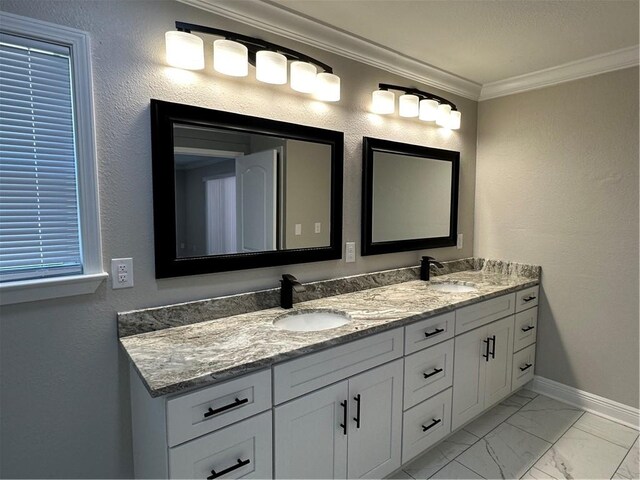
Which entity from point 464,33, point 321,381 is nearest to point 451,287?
point 321,381

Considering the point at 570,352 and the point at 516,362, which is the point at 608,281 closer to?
the point at 570,352

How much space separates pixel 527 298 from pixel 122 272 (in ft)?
8.30

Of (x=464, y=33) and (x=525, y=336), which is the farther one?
(x=525, y=336)

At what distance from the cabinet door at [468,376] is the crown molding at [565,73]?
1772 millimetres

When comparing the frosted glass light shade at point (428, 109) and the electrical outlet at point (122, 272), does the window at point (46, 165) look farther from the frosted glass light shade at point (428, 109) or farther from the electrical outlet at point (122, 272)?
the frosted glass light shade at point (428, 109)

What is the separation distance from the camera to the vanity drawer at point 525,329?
255 centimetres

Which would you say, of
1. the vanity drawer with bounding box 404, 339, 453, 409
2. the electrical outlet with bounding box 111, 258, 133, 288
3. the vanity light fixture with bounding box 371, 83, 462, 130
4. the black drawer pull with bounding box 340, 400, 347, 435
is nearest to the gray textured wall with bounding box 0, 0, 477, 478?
the electrical outlet with bounding box 111, 258, 133, 288

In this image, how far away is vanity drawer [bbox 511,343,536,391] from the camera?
2.58 meters

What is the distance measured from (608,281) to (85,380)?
2956 mm

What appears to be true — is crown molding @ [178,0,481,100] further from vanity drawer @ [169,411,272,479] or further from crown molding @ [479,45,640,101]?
vanity drawer @ [169,411,272,479]

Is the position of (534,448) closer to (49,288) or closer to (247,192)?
(247,192)

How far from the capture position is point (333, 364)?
1521 mm

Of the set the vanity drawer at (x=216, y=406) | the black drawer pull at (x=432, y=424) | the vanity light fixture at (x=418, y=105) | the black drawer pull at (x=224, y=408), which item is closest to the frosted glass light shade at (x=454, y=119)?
the vanity light fixture at (x=418, y=105)

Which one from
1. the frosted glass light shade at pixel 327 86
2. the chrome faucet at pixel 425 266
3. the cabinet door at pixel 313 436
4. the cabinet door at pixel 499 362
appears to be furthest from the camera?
the chrome faucet at pixel 425 266
